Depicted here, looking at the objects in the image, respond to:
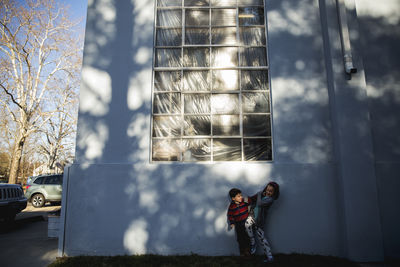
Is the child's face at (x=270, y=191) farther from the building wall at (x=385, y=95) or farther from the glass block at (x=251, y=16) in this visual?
the glass block at (x=251, y=16)

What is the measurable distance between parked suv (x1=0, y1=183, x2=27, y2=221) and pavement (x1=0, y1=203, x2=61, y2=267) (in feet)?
1.50

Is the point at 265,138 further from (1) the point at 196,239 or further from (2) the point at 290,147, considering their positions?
(1) the point at 196,239

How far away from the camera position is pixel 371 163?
14.4 feet

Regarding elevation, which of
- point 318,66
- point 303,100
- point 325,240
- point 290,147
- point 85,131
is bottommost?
point 325,240

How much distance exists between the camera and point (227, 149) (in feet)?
16.0

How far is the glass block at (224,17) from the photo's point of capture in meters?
5.38

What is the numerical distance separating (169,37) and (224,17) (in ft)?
4.47

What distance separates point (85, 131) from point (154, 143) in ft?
4.76

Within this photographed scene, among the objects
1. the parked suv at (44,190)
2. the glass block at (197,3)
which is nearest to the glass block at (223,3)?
the glass block at (197,3)

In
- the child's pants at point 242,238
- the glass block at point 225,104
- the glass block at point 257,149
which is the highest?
the glass block at point 225,104

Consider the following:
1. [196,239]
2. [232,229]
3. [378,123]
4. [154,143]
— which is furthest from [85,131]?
[378,123]

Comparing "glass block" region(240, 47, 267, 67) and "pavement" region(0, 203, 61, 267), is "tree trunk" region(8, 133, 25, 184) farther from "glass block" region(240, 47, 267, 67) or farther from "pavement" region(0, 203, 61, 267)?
"glass block" region(240, 47, 267, 67)

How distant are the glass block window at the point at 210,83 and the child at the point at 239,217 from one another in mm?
823

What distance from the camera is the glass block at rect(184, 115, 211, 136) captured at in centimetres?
496
